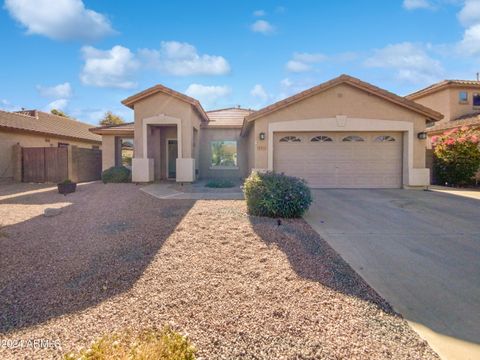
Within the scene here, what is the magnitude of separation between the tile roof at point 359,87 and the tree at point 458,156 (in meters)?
2.68

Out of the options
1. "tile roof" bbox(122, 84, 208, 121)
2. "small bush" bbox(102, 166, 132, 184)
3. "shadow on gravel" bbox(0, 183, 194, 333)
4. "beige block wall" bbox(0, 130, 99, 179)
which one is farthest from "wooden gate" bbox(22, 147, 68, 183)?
"shadow on gravel" bbox(0, 183, 194, 333)

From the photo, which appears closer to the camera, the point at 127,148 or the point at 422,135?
the point at 422,135

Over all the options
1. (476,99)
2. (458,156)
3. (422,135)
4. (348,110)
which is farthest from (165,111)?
(476,99)

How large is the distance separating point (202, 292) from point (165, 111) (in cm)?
1249

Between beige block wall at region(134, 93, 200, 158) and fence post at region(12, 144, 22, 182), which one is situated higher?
beige block wall at region(134, 93, 200, 158)

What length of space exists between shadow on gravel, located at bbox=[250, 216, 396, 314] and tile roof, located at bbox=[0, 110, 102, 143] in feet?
56.3

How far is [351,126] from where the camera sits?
1243 centimetres

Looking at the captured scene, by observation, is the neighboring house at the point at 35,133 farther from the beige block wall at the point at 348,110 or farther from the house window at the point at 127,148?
the beige block wall at the point at 348,110

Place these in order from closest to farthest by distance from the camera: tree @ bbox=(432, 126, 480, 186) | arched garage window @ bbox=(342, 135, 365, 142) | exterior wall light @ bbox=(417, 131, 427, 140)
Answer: exterior wall light @ bbox=(417, 131, 427, 140) → arched garage window @ bbox=(342, 135, 365, 142) → tree @ bbox=(432, 126, 480, 186)

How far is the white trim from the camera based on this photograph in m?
12.4

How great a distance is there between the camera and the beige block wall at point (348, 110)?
12430 mm

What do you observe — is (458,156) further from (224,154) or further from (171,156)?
(171,156)

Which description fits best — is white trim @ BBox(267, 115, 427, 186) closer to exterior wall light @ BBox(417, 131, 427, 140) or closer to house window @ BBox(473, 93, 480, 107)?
exterior wall light @ BBox(417, 131, 427, 140)

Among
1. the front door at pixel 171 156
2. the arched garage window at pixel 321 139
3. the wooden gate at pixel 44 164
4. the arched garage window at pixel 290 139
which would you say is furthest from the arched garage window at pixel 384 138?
the wooden gate at pixel 44 164
